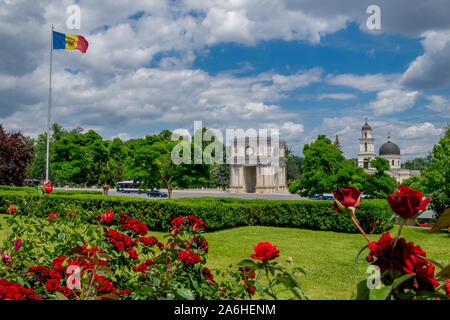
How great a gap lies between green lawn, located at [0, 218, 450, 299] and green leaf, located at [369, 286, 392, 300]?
4.17 metres

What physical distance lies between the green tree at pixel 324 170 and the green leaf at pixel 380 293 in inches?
606

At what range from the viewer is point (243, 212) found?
1388 cm

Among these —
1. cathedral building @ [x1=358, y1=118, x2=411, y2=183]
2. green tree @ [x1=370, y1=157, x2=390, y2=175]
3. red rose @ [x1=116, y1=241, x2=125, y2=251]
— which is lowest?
red rose @ [x1=116, y1=241, x2=125, y2=251]

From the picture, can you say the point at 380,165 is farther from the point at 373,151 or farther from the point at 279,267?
the point at 373,151

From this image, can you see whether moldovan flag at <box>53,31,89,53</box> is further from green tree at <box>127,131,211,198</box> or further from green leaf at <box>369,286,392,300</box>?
green leaf at <box>369,286,392,300</box>

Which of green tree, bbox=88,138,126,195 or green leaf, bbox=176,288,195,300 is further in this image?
green tree, bbox=88,138,126,195

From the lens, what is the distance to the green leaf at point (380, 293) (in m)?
1.10

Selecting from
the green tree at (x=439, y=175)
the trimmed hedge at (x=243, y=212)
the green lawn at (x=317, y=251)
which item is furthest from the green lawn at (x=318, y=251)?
the green tree at (x=439, y=175)

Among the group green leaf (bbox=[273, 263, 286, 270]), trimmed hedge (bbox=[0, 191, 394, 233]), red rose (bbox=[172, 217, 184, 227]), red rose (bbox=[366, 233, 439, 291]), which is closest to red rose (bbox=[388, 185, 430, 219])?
red rose (bbox=[366, 233, 439, 291])

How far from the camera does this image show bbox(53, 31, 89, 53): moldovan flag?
19.8 m

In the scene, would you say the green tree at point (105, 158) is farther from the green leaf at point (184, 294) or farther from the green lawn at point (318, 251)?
the green leaf at point (184, 294)

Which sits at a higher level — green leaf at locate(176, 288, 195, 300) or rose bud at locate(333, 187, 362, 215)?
rose bud at locate(333, 187, 362, 215)

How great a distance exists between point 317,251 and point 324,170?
8090 mm

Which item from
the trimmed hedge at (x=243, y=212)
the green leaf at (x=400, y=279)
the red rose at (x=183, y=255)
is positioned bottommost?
the trimmed hedge at (x=243, y=212)
